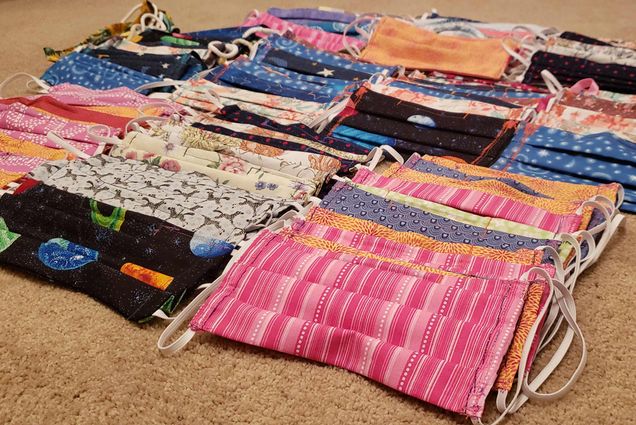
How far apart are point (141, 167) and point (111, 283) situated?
0.38m

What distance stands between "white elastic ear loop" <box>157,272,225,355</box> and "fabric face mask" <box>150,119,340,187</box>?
1.33 ft

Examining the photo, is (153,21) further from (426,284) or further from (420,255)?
(426,284)

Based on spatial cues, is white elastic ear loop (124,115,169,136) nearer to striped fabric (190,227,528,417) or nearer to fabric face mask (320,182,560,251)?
fabric face mask (320,182,560,251)

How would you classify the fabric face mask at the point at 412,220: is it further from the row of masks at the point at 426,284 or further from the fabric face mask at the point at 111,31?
the fabric face mask at the point at 111,31

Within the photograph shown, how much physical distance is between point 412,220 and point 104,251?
60 cm

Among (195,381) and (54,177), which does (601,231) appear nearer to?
(195,381)

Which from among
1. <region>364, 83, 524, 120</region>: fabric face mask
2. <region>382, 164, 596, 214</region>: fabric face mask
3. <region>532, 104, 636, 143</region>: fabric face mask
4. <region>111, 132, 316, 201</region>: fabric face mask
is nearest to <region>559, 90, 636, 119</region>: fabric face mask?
<region>532, 104, 636, 143</region>: fabric face mask

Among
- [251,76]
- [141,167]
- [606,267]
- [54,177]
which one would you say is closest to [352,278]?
[606,267]

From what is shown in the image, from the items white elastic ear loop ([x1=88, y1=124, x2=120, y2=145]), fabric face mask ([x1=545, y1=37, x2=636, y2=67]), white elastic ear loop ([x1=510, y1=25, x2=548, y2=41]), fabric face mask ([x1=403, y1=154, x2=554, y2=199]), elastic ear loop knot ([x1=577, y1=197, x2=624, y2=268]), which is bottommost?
white elastic ear loop ([x1=88, y1=124, x2=120, y2=145])

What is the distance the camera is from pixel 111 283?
4.23ft

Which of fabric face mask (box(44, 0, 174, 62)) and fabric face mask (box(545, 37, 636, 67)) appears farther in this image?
fabric face mask (box(44, 0, 174, 62))

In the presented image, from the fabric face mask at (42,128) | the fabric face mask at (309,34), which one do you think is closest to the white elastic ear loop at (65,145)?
the fabric face mask at (42,128)

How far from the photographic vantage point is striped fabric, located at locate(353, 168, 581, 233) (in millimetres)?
1379

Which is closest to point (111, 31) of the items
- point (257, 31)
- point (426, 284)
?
point (257, 31)
